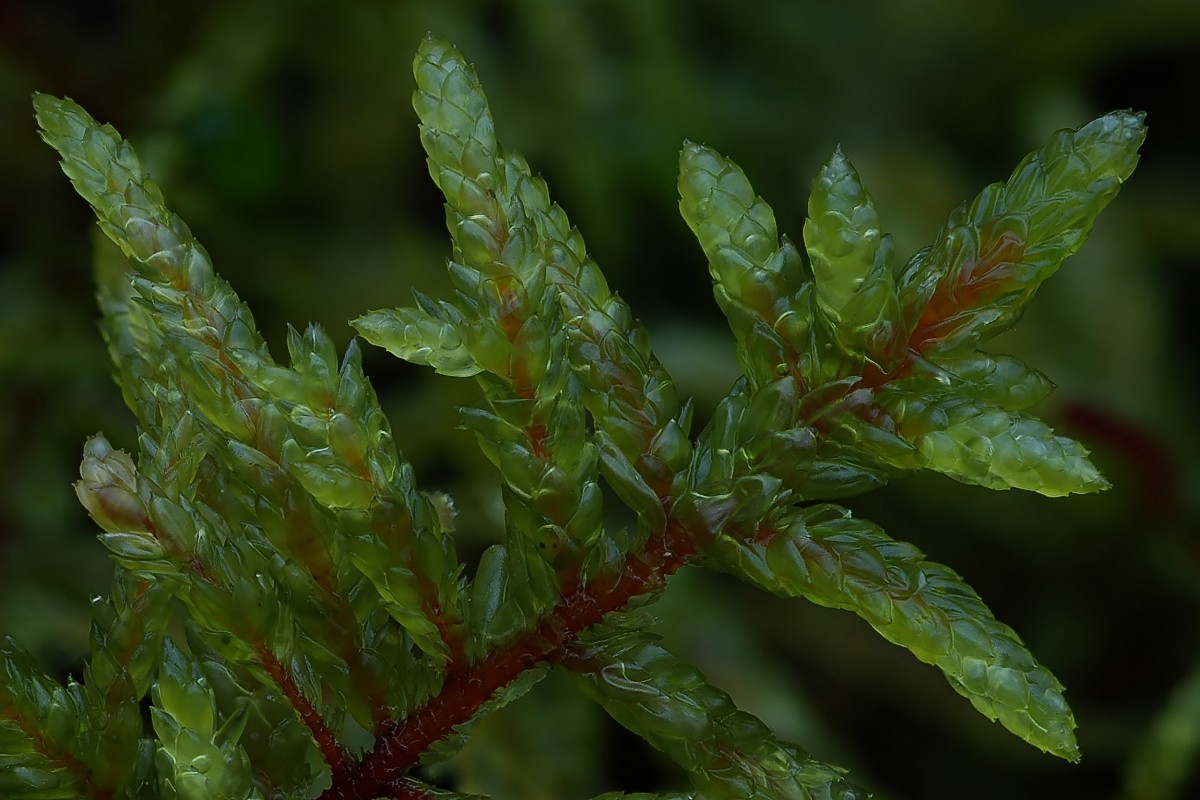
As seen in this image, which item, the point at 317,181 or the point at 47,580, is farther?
the point at 317,181

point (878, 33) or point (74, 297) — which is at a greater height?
point (878, 33)

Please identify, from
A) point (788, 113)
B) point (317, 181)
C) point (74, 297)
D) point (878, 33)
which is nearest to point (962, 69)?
point (878, 33)

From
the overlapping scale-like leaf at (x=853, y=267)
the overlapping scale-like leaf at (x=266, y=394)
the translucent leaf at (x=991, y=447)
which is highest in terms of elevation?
the overlapping scale-like leaf at (x=853, y=267)

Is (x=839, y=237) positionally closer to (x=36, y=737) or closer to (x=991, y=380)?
(x=991, y=380)

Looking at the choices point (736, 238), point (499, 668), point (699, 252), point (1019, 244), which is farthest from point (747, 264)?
point (699, 252)

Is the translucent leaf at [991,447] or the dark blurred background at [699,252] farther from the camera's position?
the dark blurred background at [699,252]

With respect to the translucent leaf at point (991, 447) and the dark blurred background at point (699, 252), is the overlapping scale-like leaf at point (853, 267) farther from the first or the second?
the dark blurred background at point (699, 252)

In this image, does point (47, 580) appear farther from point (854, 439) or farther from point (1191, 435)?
point (1191, 435)

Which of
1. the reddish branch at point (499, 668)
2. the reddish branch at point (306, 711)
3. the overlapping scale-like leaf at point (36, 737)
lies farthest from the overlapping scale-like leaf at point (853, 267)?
the overlapping scale-like leaf at point (36, 737)
